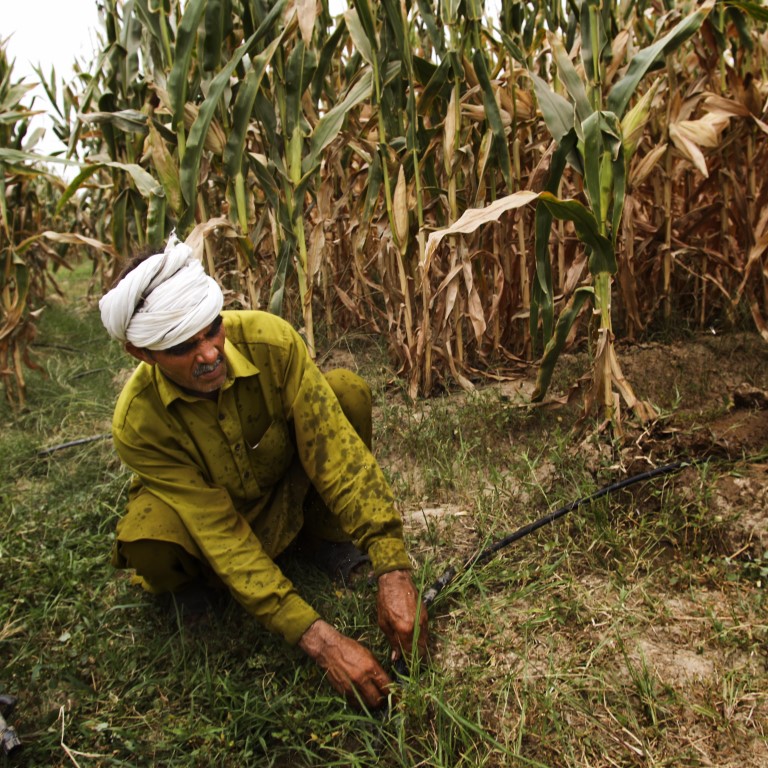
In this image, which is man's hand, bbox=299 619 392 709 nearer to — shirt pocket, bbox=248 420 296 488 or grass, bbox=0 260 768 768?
grass, bbox=0 260 768 768

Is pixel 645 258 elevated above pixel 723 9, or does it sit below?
below

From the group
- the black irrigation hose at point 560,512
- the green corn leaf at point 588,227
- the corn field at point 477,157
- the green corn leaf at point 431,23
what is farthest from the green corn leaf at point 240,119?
the black irrigation hose at point 560,512

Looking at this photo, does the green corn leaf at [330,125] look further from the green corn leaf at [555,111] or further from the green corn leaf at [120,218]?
the green corn leaf at [120,218]

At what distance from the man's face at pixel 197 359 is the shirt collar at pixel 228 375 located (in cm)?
3

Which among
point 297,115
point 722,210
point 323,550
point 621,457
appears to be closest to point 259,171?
point 297,115

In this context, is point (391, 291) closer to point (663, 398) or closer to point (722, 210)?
point (663, 398)

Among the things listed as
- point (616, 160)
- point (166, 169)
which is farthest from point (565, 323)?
point (166, 169)

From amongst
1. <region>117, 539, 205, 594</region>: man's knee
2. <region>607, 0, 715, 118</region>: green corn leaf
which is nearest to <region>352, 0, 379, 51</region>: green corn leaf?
<region>607, 0, 715, 118</region>: green corn leaf

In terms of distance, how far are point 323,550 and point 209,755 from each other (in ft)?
2.48

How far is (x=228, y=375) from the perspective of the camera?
1.83 meters

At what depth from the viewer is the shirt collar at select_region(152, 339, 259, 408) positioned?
180 cm

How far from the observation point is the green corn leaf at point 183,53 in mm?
2434

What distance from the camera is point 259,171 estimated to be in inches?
110

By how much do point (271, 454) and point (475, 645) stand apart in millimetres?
740
